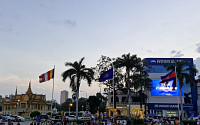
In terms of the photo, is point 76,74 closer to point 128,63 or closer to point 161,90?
point 128,63

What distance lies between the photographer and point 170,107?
72.8 metres

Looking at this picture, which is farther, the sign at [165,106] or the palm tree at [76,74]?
the sign at [165,106]

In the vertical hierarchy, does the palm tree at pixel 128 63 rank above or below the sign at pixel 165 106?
above

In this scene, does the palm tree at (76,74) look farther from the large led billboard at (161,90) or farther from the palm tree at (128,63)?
the large led billboard at (161,90)

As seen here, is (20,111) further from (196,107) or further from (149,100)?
(196,107)

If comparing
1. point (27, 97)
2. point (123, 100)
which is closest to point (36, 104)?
point (27, 97)

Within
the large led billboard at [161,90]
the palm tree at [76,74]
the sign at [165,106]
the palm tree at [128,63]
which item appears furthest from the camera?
the large led billboard at [161,90]

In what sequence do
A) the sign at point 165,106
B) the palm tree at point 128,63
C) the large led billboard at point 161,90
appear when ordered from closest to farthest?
1. the palm tree at point 128,63
2. the sign at point 165,106
3. the large led billboard at point 161,90

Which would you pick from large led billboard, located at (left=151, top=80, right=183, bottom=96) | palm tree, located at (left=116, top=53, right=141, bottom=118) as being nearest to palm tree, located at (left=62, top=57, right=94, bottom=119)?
palm tree, located at (left=116, top=53, right=141, bottom=118)

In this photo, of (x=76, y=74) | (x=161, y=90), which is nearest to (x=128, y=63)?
(x=76, y=74)

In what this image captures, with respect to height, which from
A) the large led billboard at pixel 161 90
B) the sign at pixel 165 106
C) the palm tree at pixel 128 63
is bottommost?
the sign at pixel 165 106

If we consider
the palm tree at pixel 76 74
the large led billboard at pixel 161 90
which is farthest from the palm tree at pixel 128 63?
the large led billboard at pixel 161 90

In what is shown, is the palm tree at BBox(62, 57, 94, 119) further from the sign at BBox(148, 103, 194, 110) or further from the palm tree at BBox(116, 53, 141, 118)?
the sign at BBox(148, 103, 194, 110)

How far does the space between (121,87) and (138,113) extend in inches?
819
